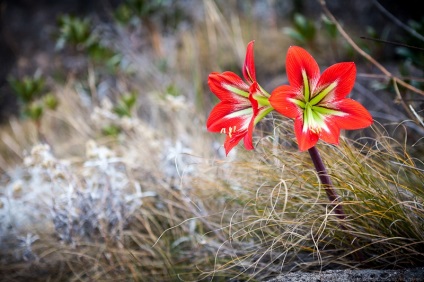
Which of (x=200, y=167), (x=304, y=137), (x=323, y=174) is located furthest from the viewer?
(x=200, y=167)

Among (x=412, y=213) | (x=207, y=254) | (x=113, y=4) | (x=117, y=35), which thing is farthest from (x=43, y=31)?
(x=412, y=213)

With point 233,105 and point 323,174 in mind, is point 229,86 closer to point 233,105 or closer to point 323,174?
point 233,105

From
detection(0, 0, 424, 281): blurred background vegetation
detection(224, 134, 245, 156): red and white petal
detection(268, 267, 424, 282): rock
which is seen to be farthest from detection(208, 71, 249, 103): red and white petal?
detection(268, 267, 424, 282): rock

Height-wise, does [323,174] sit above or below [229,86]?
below

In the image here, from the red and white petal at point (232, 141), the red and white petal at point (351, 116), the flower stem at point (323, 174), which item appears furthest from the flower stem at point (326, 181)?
the red and white petal at point (232, 141)

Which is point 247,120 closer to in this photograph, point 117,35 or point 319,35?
point 319,35

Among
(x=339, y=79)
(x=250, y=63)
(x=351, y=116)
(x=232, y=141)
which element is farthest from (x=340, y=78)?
(x=232, y=141)

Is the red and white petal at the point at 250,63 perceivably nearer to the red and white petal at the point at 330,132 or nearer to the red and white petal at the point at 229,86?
the red and white petal at the point at 229,86

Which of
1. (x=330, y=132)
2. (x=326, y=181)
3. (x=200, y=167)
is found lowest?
(x=200, y=167)
